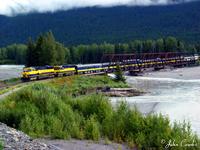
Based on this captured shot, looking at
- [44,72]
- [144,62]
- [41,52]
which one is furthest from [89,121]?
[144,62]

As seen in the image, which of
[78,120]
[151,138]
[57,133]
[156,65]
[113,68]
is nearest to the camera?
[151,138]

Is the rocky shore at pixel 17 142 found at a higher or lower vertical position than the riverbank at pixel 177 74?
higher

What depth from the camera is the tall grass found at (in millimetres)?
24766

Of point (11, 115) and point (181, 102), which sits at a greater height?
point (11, 115)

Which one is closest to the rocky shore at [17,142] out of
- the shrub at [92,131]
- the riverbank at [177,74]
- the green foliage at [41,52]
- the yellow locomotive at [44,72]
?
the shrub at [92,131]

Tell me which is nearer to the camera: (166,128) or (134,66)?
(166,128)

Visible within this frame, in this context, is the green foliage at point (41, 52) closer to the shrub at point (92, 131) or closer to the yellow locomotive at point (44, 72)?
the yellow locomotive at point (44, 72)

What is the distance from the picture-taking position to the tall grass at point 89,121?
24.8 m

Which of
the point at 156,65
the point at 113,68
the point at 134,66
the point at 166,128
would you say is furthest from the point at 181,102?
the point at 156,65

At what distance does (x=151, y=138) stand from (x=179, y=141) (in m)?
2.00

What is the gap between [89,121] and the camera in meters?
27.0

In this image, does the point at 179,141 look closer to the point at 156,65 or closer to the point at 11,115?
the point at 11,115

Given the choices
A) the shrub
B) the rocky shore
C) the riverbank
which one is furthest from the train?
the rocky shore

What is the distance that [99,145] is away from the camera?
24641mm
